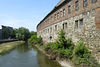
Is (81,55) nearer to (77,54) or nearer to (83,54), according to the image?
(83,54)

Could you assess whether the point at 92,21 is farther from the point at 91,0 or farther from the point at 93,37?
the point at 91,0

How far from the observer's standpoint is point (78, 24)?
10789mm

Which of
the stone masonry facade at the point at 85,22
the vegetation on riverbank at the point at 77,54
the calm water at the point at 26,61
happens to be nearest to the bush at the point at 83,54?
the vegetation on riverbank at the point at 77,54

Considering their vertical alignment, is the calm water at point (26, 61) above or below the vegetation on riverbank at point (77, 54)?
below

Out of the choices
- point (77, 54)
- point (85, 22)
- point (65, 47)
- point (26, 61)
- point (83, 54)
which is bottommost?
point (26, 61)

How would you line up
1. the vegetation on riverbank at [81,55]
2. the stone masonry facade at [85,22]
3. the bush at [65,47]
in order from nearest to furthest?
the vegetation on riverbank at [81,55]
the stone masonry facade at [85,22]
the bush at [65,47]

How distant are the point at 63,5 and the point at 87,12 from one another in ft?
19.9

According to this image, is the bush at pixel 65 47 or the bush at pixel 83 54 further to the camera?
the bush at pixel 65 47

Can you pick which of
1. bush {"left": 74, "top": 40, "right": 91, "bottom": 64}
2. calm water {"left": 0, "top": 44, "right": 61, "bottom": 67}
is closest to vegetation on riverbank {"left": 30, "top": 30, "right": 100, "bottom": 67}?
bush {"left": 74, "top": 40, "right": 91, "bottom": 64}

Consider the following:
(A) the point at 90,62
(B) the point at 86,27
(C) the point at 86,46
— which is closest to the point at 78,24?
(B) the point at 86,27

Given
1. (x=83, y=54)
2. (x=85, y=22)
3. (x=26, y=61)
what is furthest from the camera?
(x=26, y=61)

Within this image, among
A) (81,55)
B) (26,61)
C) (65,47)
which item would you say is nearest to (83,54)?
(81,55)

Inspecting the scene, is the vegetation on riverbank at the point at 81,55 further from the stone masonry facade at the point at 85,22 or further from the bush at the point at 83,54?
the stone masonry facade at the point at 85,22

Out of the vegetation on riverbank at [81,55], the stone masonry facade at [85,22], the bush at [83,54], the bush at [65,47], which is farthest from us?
the bush at [65,47]
